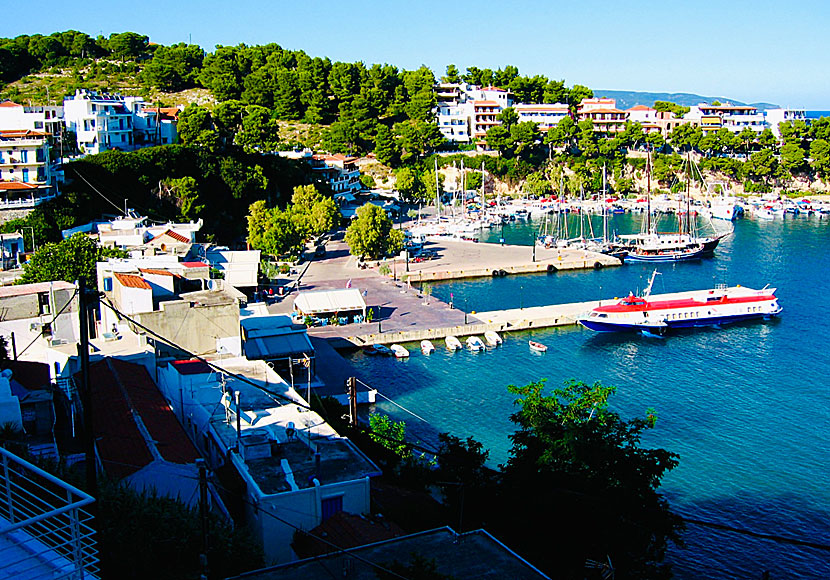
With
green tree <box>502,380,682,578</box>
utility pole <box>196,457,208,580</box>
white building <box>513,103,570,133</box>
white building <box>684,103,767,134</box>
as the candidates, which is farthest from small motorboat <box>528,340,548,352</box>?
white building <box>684,103,767,134</box>

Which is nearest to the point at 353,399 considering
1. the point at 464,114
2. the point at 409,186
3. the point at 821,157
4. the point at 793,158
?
the point at 409,186

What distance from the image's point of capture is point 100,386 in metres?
12.1

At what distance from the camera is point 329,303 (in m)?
24.1

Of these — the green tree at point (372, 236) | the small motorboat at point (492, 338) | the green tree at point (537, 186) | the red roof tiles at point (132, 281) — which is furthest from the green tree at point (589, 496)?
the green tree at point (537, 186)

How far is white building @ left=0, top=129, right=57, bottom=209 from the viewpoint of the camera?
2742 cm

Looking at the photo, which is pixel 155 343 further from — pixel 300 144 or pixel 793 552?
pixel 300 144

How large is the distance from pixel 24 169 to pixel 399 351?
16154 mm

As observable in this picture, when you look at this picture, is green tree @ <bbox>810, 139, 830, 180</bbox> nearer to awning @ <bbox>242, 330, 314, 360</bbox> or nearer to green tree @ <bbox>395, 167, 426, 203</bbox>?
green tree @ <bbox>395, 167, 426, 203</bbox>

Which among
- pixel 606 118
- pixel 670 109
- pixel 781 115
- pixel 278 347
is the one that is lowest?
pixel 278 347

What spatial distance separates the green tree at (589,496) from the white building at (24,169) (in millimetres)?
22661

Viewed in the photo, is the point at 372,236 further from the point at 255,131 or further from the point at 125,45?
the point at 125,45

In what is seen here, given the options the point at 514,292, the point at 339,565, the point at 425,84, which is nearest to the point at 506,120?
the point at 425,84

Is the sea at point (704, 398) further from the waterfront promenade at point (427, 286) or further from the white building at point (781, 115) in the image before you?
the white building at point (781, 115)

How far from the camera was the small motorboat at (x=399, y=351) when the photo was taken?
21.6 m
